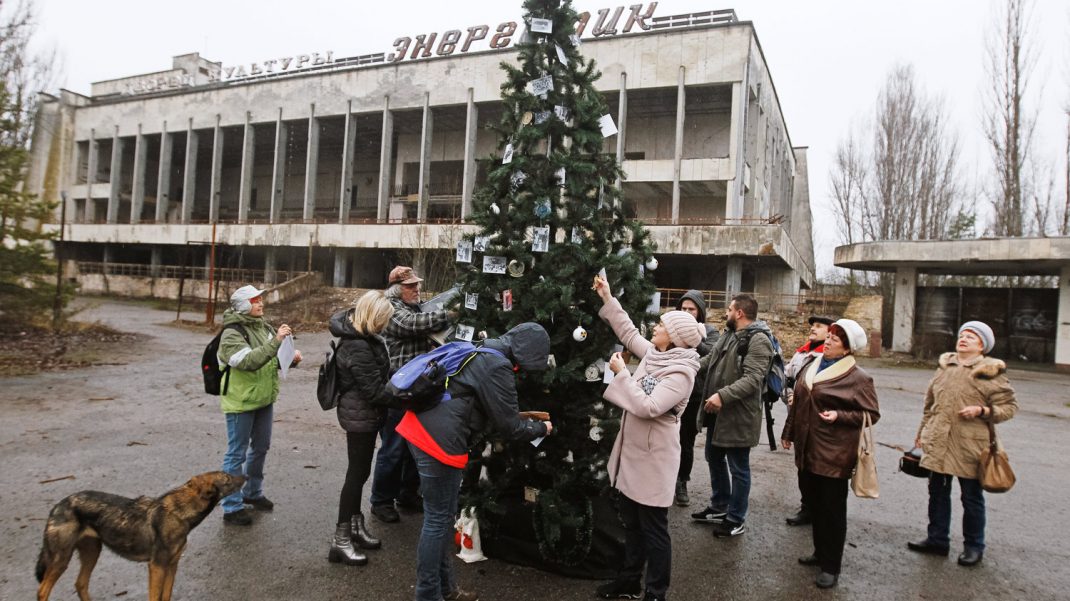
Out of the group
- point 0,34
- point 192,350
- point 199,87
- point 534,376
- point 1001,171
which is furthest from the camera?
point 199,87

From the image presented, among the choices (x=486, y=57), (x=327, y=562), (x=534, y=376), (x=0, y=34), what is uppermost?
(x=486, y=57)

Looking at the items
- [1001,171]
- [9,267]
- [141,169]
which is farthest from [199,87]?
[1001,171]

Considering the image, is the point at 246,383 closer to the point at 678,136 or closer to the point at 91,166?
the point at 678,136

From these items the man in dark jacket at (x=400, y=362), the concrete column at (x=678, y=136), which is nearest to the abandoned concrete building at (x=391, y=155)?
the concrete column at (x=678, y=136)

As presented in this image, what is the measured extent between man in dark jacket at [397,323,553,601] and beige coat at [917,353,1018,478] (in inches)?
135

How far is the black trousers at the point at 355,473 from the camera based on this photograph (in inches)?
163

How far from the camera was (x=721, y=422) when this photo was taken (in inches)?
193

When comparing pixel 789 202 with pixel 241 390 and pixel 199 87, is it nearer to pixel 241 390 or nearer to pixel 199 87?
pixel 199 87

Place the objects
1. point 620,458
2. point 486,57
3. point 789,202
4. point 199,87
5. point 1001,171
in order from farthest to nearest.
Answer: point 789,202 → point 199,87 → point 486,57 → point 1001,171 → point 620,458

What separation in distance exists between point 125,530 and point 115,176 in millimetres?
53347

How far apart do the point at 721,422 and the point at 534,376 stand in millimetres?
1835

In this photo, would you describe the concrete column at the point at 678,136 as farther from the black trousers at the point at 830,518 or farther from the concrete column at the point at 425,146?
the black trousers at the point at 830,518

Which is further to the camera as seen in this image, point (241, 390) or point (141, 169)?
point (141, 169)

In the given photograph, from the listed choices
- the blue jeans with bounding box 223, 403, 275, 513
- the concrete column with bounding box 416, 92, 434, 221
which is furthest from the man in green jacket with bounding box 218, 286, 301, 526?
the concrete column with bounding box 416, 92, 434, 221
